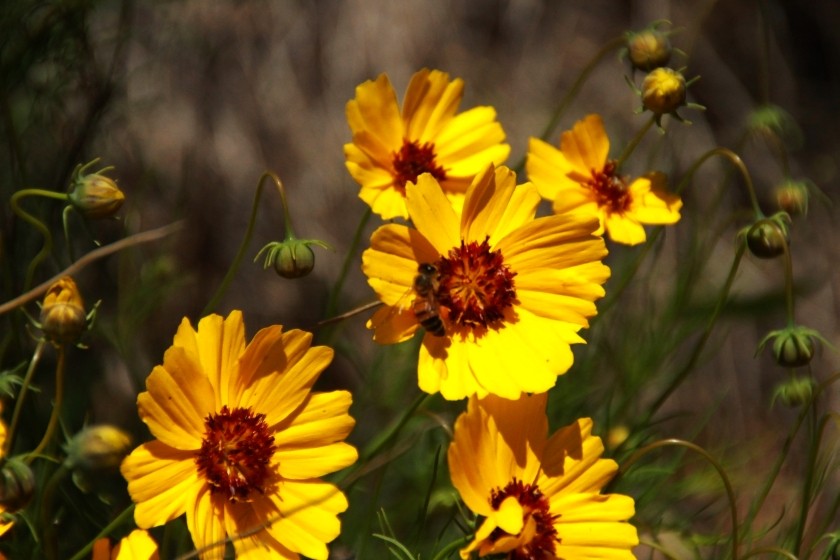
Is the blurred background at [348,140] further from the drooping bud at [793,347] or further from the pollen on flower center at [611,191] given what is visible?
the drooping bud at [793,347]

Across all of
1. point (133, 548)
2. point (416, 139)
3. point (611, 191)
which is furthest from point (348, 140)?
point (133, 548)

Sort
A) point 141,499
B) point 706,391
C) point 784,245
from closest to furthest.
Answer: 1. point 141,499
2. point 784,245
3. point 706,391

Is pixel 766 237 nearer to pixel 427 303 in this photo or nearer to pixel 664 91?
pixel 664 91

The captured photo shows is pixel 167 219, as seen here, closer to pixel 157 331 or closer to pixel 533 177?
pixel 157 331

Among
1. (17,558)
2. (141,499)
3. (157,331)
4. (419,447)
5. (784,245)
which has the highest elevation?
(784,245)

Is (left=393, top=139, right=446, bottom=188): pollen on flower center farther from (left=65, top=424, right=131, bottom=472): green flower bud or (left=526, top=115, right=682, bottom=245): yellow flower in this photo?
(left=65, top=424, right=131, bottom=472): green flower bud

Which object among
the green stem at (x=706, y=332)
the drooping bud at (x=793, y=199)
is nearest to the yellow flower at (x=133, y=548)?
the green stem at (x=706, y=332)

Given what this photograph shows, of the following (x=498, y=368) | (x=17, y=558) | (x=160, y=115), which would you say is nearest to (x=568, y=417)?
(x=498, y=368)
